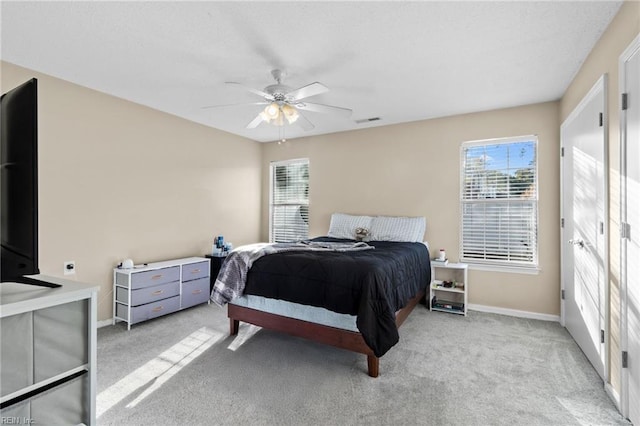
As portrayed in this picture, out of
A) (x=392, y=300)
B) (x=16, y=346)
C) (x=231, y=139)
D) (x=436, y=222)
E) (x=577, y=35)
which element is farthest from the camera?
(x=231, y=139)

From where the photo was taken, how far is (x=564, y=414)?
1.86m

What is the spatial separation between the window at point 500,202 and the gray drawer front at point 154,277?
12.1 feet

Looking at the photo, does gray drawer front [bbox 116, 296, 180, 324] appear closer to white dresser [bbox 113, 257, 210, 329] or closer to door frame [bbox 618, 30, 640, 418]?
white dresser [bbox 113, 257, 210, 329]

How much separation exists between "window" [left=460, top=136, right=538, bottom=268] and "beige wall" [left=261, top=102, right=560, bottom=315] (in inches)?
3.6

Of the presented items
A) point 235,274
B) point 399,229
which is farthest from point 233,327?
point 399,229

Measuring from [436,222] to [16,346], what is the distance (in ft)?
13.4

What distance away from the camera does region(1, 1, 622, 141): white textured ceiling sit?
→ 1.97 metres

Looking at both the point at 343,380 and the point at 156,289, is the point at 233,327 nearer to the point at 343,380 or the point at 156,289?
the point at 156,289

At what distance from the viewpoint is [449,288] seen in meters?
3.76

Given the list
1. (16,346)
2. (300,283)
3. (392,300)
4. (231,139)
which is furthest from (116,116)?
(392,300)

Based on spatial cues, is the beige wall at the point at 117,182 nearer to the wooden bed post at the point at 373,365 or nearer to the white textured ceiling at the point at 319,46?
the white textured ceiling at the point at 319,46

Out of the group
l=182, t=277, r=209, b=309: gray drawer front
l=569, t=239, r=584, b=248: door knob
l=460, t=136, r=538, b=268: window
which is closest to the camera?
l=569, t=239, r=584, b=248: door knob

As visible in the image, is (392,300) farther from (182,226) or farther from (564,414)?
(182,226)

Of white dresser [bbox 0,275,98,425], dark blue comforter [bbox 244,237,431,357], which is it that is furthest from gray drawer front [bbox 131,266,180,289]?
white dresser [bbox 0,275,98,425]
